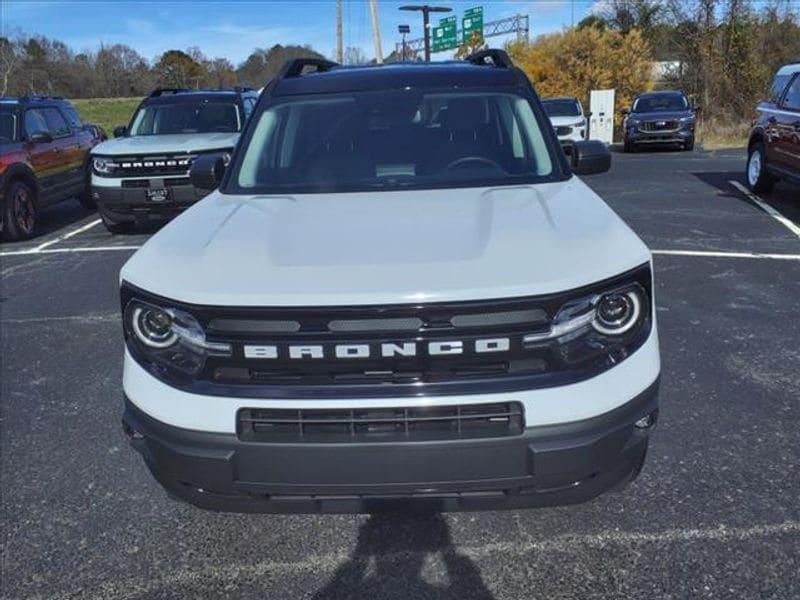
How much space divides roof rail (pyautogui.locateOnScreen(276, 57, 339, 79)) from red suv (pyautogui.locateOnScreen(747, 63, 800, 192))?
6.98m

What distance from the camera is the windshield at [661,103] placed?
2027 cm

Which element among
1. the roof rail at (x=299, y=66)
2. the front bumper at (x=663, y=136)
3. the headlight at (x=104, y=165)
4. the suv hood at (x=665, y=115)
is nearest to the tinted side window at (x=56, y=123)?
the headlight at (x=104, y=165)

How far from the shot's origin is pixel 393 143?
12.3ft

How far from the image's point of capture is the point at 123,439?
3.80 m

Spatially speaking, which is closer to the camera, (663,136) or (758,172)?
(758,172)

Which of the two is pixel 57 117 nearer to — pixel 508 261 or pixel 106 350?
pixel 106 350

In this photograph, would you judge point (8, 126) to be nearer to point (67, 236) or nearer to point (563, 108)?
point (67, 236)

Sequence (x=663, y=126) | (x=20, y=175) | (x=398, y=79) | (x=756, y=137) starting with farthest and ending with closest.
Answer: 1. (x=663, y=126)
2. (x=756, y=137)
3. (x=20, y=175)
4. (x=398, y=79)

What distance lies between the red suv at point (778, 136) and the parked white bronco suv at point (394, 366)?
8.13 metres

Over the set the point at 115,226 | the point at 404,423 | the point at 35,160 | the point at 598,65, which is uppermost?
the point at 598,65

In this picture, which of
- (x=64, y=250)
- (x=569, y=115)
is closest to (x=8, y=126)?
(x=64, y=250)

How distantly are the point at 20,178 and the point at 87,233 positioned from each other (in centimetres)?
110

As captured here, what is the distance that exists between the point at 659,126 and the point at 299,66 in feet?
56.0

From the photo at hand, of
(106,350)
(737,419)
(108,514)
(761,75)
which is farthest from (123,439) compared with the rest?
(761,75)
